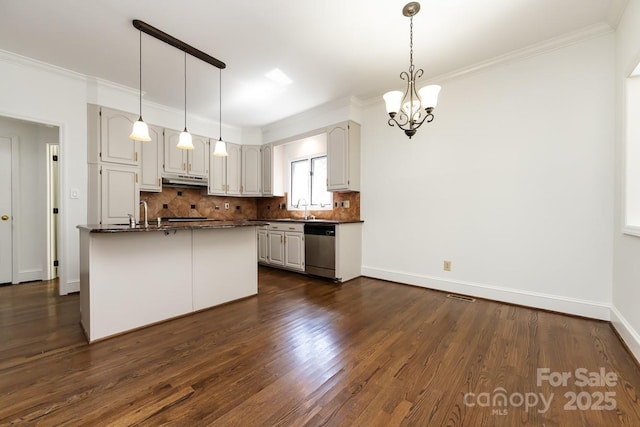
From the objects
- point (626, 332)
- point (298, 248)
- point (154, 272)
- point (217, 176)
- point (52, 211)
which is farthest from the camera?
point (217, 176)

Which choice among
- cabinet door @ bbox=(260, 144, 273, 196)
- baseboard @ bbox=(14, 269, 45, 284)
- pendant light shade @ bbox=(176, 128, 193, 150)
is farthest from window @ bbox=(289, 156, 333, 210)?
baseboard @ bbox=(14, 269, 45, 284)

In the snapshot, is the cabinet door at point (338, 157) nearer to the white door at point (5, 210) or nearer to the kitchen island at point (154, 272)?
the kitchen island at point (154, 272)

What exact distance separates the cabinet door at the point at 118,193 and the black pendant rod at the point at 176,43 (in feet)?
6.67

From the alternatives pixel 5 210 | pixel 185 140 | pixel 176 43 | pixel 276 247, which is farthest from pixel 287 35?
pixel 5 210

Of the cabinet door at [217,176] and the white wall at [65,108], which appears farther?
the cabinet door at [217,176]

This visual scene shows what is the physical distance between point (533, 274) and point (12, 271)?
6.65 meters

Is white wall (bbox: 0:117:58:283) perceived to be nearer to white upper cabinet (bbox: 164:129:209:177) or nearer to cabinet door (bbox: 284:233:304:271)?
white upper cabinet (bbox: 164:129:209:177)

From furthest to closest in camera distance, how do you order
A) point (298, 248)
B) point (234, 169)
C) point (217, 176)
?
point (234, 169) < point (217, 176) < point (298, 248)

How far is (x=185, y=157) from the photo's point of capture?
454 centimetres

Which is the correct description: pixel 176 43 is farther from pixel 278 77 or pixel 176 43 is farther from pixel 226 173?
pixel 226 173

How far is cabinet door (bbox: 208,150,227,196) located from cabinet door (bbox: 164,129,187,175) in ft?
1.65

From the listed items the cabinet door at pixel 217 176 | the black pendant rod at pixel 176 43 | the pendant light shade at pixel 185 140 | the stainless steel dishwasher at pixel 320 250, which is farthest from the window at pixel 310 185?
the pendant light shade at pixel 185 140

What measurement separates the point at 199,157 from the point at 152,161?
80cm

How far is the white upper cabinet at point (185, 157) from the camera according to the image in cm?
433
